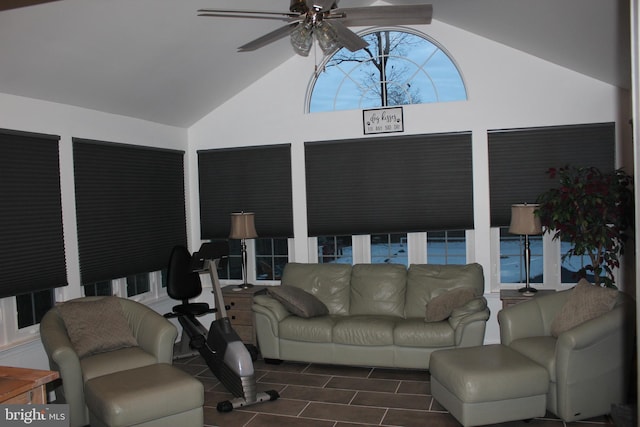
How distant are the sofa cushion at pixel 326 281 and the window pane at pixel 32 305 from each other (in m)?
2.35

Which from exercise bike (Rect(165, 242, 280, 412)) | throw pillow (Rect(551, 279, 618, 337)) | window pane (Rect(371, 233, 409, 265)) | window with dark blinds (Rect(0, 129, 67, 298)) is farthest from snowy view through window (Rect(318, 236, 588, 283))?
window with dark blinds (Rect(0, 129, 67, 298))

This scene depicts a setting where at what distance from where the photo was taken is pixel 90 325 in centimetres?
443

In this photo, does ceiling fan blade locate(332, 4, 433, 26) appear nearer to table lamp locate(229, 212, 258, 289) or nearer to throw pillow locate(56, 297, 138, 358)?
throw pillow locate(56, 297, 138, 358)

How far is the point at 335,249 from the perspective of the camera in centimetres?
665

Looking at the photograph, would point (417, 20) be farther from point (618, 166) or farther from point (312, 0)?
point (618, 166)

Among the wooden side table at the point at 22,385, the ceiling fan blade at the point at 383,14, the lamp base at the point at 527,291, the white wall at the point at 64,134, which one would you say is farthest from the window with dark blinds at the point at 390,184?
the wooden side table at the point at 22,385

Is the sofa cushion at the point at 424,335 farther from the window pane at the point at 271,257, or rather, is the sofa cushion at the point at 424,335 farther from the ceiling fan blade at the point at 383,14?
the ceiling fan blade at the point at 383,14

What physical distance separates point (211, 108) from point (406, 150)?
8.04 feet

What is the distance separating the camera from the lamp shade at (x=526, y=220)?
17.3 ft

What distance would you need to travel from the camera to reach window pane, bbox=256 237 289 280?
6.84 m

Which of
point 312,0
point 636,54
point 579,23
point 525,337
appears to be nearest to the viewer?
point 636,54

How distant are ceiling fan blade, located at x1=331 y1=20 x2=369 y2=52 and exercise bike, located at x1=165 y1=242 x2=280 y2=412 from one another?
222 cm

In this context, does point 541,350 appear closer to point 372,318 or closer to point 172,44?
point 372,318

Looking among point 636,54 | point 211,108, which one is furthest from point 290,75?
point 636,54
